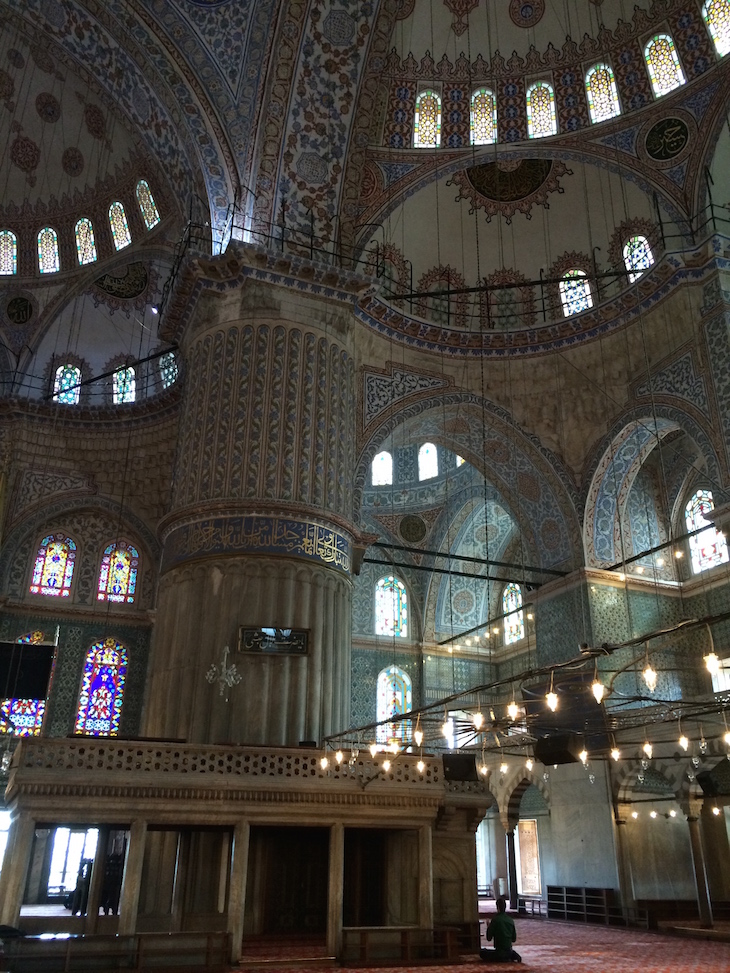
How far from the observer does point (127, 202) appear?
1719 cm

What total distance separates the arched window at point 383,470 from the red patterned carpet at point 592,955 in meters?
10.0

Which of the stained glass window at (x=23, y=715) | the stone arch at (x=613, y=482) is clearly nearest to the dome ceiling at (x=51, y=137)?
the stained glass window at (x=23, y=715)

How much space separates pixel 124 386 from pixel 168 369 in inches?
40.6

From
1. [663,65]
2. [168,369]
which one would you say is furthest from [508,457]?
[168,369]

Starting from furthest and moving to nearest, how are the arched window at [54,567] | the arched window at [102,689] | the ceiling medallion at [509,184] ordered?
the arched window at [54,567] < the arched window at [102,689] < the ceiling medallion at [509,184]

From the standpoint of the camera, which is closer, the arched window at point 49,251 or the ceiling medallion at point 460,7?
the ceiling medallion at point 460,7

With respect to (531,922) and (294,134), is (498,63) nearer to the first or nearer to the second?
(294,134)

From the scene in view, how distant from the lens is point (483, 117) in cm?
1498

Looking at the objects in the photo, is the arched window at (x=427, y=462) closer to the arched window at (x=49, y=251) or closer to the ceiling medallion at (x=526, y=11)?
the ceiling medallion at (x=526, y=11)

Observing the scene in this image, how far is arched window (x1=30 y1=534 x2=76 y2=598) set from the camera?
1628cm

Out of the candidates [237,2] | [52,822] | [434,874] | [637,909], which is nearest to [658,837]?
[637,909]

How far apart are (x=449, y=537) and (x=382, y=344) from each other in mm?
6319

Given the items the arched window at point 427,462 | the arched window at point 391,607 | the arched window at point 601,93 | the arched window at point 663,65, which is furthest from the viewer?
the arched window at point 427,462

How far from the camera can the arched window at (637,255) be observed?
14117 mm
